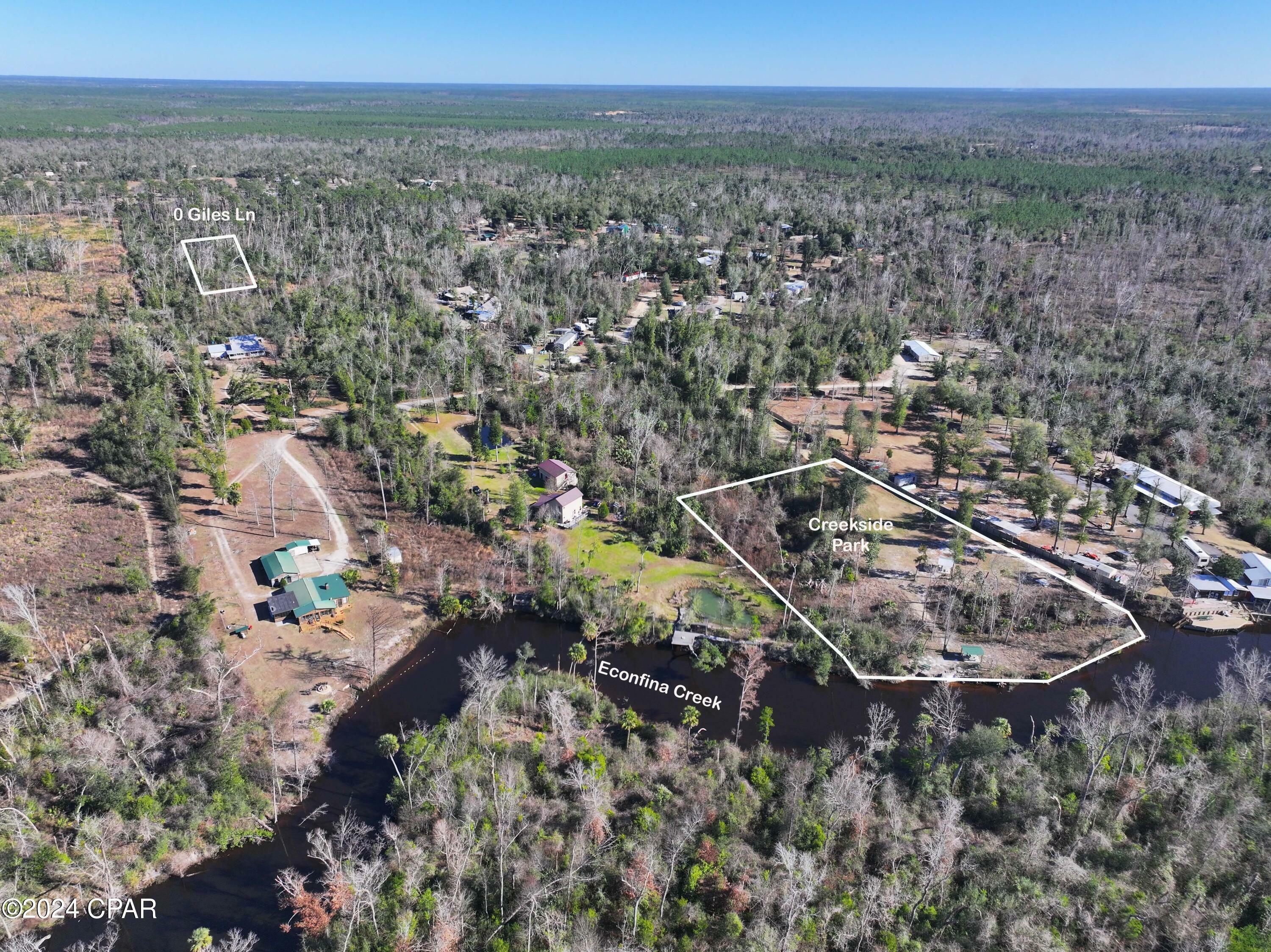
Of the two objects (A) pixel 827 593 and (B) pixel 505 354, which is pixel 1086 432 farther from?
(B) pixel 505 354

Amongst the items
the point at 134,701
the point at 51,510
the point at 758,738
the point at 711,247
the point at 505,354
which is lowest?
the point at 758,738

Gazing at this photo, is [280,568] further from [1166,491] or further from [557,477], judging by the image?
[1166,491]

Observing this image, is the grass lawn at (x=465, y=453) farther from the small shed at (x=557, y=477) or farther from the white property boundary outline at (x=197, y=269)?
the white property boundary outline at (x=197, y=269)

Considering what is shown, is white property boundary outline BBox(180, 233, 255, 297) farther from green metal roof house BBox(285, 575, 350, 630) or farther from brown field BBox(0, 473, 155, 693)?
green metal roof house BBox(285, 575, 350, 630)

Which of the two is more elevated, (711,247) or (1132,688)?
(711,247)

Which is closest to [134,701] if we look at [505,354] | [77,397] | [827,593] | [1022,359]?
[827,593]

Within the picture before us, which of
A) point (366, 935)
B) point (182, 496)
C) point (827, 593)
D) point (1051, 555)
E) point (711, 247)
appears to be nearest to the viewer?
point (366, 935)
